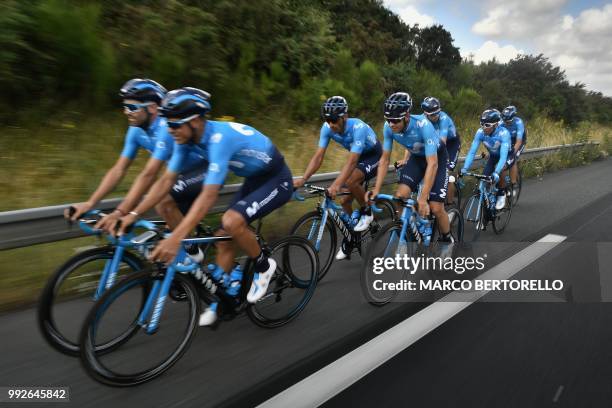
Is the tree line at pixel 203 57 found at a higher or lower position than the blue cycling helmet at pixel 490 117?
higher

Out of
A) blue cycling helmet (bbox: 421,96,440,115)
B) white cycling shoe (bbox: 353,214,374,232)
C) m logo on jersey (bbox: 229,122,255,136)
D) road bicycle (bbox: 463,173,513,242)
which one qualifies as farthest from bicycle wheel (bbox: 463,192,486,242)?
m logo on jersey (bbox: 229,122,255,136)

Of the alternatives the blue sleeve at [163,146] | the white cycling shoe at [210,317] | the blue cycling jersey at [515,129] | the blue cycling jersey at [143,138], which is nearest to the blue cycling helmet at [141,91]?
the blue cycling jersey at [143,138]

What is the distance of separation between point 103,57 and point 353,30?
1439 cm

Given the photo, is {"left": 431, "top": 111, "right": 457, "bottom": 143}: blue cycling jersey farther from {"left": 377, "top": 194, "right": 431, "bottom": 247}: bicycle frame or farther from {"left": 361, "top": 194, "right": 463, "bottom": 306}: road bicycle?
{"left": 377, "top": 194, "right": 431, "bottom": 247}: bicycle frame

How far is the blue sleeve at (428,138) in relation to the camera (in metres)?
4.91

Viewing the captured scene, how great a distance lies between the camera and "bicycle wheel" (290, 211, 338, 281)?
5234 mm

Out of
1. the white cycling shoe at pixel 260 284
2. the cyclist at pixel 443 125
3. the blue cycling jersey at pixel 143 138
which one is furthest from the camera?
the cyclist at pixel 443 125

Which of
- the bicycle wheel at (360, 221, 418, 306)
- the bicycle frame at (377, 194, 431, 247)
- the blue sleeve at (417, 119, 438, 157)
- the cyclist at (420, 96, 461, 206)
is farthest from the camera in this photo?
the cyclist at (420, 96, 461, 206)

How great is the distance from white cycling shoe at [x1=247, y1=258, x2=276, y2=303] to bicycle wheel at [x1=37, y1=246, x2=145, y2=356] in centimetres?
86

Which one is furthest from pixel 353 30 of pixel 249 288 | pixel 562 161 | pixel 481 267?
pixel 249 288

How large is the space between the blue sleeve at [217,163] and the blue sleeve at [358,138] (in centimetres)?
228

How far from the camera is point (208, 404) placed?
2.84 m

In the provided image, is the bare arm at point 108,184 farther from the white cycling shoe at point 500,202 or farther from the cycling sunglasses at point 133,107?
the white cycling shoe at point 500,202

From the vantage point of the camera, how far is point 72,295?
3973 mm
